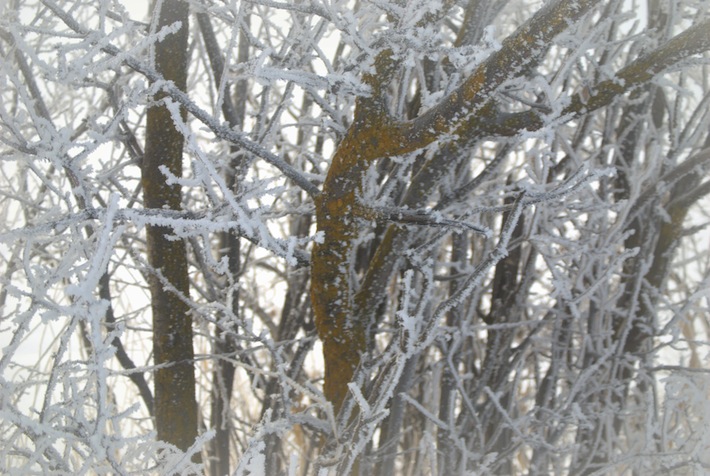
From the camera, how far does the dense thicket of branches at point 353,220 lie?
1.81 meters

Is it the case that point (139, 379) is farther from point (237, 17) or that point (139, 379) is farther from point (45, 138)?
point (237, 17)

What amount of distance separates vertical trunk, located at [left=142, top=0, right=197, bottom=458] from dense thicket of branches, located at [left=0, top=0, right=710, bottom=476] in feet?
0.04

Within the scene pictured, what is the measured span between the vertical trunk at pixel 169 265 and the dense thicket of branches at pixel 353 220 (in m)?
0.01

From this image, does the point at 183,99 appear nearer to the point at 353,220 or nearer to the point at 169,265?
the point at 353,220

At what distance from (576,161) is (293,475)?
259 centimetres

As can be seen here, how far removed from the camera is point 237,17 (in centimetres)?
218

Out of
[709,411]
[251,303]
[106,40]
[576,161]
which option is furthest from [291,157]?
[709,411]

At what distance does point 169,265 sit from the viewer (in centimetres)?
312

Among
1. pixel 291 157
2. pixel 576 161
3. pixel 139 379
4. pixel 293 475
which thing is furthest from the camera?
pixel 291 157

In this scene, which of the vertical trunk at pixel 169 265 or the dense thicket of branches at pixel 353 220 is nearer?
the dense thicket of branches at pixel 353 220

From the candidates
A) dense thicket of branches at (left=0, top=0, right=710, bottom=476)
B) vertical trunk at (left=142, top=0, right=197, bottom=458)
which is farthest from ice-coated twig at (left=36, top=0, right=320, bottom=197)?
vertical trunk at (left=142, top=0, right=197, bottom=458)

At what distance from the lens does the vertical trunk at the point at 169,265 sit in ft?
9.73

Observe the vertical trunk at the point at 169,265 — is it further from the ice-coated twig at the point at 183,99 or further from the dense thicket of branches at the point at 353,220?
the ice-coated twig at the point at 183,99

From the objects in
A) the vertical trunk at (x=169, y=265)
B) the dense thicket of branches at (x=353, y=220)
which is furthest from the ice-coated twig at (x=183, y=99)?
the vertical trunk at (x=169, y=265)
